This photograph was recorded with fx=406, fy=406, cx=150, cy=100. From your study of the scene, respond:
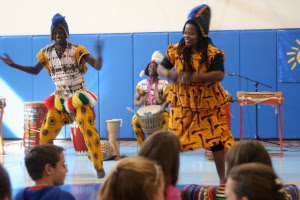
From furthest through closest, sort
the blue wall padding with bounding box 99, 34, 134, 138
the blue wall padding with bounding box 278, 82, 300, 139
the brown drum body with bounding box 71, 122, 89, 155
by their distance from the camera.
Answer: the blue wall padding with bounding box 99, 34, 134, 138, the blue wall padding with bounding box 278, 82, 300, 139, the brown drum body with bounding box 71, 122, 89, 155

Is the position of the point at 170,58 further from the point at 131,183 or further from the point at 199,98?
the point at 131,183

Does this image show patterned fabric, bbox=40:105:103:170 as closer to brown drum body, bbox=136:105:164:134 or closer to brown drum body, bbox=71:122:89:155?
brown drum body, bbox=136:105:164:134

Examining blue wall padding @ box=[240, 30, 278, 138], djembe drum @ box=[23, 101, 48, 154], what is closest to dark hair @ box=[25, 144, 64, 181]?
djembe drum @ box=[23, 101, 48, 154]

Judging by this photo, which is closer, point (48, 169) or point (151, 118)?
point (48, 169)

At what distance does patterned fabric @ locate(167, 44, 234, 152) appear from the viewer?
3504 millimetres

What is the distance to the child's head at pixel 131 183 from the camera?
1336 millimetres

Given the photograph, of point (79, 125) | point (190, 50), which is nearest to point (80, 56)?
point (79, 125)

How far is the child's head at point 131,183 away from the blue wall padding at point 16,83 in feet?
28.9

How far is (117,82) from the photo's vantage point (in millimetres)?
9469

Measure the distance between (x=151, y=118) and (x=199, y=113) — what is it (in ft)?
8.64

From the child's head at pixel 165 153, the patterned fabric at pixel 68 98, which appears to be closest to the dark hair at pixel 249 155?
the child's head at pixel 165 153

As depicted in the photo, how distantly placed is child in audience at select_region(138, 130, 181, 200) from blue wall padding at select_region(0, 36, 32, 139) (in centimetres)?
811

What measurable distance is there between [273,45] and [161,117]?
13.5 feet

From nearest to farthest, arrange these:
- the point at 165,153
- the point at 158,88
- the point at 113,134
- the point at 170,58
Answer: the point at 165,153 → the point at 170,58 → the point at 158,88 → the point at 113,134
